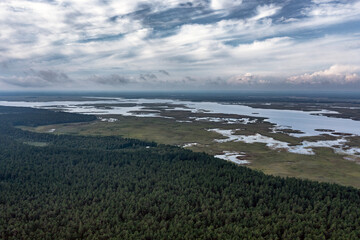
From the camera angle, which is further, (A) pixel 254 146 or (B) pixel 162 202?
(A) pixel 254 146

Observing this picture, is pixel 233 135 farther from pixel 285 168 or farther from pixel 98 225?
pixel 98 225

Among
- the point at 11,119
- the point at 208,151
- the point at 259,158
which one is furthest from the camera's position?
the point at 11,119

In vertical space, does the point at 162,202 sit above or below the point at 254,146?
below

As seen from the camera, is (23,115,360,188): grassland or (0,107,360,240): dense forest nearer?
(0,107,360,240): dense forest

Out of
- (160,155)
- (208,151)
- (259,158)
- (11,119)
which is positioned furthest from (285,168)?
(11,119)
